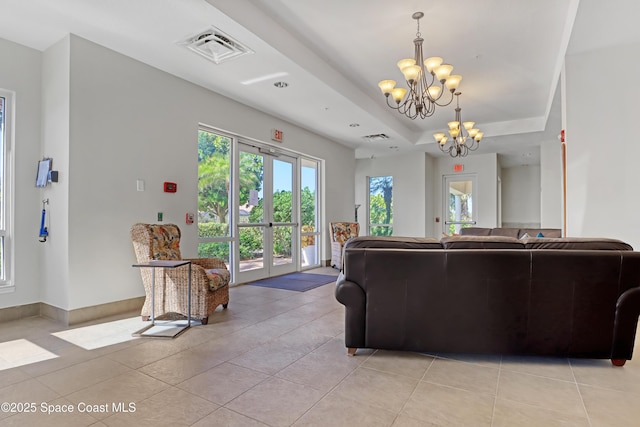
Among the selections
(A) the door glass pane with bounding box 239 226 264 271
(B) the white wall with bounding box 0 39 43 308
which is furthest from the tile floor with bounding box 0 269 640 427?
(A) the door glass pane with bounding box 239 226 264 271

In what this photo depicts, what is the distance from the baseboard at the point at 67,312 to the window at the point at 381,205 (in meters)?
6.75

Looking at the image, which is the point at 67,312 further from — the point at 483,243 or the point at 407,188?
the point at 407,188

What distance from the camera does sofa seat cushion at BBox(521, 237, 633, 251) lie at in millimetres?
2311

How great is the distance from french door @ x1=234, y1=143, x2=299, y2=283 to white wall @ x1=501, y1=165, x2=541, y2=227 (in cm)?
716

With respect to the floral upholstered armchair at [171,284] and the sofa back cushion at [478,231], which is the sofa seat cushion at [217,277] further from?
the sofa back cushion at [478,231]

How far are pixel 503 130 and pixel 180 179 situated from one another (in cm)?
610

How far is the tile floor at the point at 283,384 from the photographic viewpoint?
173cm

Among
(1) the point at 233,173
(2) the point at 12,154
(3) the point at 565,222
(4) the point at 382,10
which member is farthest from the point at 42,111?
(3) the point at 565,222

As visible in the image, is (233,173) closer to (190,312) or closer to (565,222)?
(190,312)

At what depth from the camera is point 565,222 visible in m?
4.11

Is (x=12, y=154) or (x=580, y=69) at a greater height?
(x=580, y=69)

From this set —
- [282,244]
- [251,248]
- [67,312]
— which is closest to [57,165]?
[67,312]

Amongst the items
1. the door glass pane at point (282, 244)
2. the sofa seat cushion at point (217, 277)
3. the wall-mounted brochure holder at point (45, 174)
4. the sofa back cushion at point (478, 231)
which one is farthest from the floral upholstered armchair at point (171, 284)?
the sofa back cushion at point (478, 231)

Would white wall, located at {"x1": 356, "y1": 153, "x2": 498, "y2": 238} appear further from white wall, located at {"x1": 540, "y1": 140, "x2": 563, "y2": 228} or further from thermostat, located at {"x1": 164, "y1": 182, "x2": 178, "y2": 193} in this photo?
thermostat, located at {"x1": 164, "y1": 182, "x2": 178, "y2": 193}
